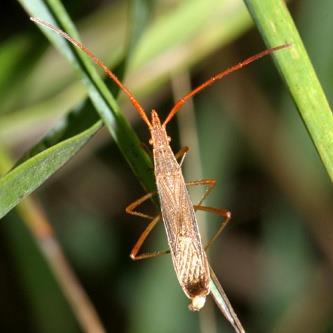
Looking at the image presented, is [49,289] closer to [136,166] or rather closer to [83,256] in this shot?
[83,256]

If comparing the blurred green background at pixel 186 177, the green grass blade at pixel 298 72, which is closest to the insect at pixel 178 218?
the blurred green background at pixel 186 177

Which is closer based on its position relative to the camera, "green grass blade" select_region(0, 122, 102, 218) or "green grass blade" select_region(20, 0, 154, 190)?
"green grass blade" select_region(0, 122, 102, 218)

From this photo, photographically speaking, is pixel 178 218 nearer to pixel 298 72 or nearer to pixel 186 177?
pixel 186 177

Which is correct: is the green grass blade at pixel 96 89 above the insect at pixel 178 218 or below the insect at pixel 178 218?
above

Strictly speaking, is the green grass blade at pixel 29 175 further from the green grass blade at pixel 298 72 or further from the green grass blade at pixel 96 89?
the green grass blade at pixel 298 72

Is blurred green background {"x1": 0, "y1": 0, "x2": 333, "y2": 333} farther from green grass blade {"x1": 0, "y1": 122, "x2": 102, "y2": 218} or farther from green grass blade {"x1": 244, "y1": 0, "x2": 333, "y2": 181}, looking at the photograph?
green grass blade {"x1": 244, "y1": 0, "x2": 333, "y2": 181}

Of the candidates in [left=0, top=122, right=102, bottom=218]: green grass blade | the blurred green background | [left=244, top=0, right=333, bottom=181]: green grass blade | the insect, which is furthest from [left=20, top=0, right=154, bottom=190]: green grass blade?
the blurred green background
